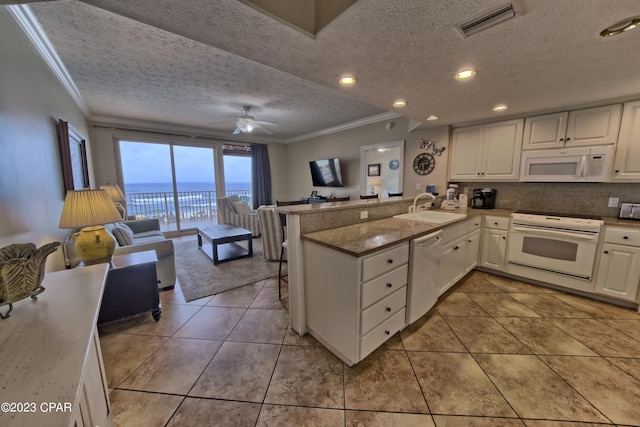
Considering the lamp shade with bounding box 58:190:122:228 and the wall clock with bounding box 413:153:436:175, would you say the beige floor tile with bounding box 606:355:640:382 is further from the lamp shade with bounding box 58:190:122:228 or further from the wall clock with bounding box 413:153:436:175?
the lamp shade with bounding box 58:190:122:228

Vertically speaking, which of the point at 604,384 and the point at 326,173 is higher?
the point at 326,173

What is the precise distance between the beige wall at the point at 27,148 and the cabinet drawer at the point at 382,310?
2214mm

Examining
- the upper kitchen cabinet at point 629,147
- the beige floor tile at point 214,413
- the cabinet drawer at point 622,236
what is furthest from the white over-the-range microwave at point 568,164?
the beige floor tile at point 214,413

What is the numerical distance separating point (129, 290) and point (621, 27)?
3945mm

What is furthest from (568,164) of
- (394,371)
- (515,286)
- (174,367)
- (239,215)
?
(239,215)

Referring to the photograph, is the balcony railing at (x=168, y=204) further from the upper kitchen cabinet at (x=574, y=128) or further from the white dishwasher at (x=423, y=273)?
the upper kitchen cabinet at (x=574, y=128)

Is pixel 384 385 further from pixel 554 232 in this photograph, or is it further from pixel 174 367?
pixel 554 232

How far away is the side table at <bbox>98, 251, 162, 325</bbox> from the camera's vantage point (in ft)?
6.72

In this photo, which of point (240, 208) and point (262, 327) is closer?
point (262, 327)

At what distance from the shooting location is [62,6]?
1.75 meters

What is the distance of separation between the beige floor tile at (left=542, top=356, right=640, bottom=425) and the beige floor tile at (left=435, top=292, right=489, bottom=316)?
0.63m

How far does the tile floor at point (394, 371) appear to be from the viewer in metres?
1.38

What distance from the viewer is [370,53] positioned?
1620 millimetres

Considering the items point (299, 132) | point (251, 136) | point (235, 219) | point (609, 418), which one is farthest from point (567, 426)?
point (251, 136)
